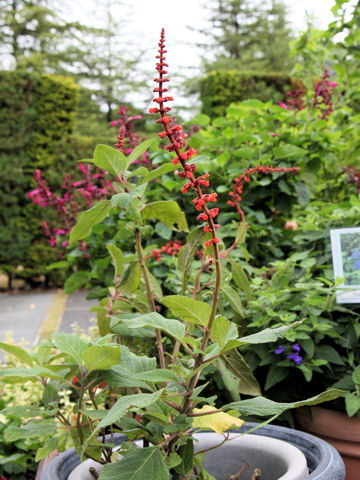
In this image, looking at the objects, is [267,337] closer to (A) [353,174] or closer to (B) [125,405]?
(B) [125,405]

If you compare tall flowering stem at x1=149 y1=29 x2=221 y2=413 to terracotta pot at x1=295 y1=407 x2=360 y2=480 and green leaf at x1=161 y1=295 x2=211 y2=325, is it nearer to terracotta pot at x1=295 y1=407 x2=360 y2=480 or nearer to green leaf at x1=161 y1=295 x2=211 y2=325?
green leaf at x1=161 y1=295 x2=211 y2=325

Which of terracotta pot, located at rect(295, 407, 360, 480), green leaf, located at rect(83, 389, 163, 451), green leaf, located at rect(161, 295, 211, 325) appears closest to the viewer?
green leaf, located at rect(83, 389, 163, 451)

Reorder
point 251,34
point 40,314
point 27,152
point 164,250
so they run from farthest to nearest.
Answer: point 251,34 < point 27,152 < point 40,314 < point 164,250

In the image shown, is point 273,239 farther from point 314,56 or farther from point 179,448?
point 179,448

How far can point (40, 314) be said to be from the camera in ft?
23.0

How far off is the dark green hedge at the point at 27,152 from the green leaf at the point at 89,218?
8075mm

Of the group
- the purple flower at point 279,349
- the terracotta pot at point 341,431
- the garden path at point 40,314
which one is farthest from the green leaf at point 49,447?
the garden path at point 40,314

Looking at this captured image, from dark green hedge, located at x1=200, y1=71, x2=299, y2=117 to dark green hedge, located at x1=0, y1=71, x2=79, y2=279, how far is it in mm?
2782

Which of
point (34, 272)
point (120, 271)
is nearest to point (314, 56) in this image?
point (120, 271)

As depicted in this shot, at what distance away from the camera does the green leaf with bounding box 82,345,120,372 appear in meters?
0.76

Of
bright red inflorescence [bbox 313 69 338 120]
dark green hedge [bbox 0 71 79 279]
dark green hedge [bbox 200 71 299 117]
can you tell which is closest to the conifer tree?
dark green hedge [bbox 200 71 299 117]

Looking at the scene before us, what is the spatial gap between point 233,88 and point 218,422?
1029cm

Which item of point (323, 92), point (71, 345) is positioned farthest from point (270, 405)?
point (323, 92)

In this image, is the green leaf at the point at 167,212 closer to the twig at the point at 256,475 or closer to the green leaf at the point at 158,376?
the green leaf at the point at 158,376
